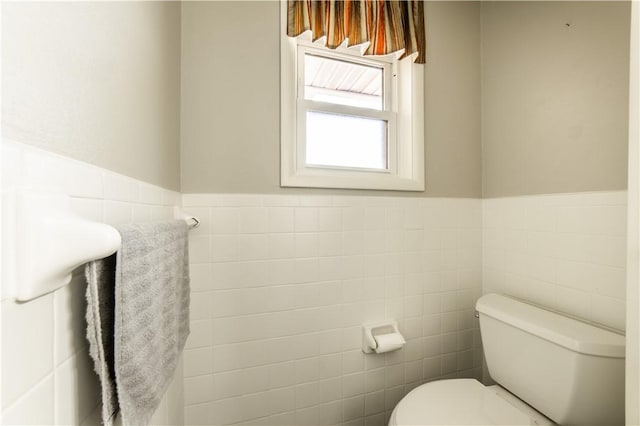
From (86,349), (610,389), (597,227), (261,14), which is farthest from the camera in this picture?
(261,14)

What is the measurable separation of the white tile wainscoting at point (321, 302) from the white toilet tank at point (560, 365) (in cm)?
34

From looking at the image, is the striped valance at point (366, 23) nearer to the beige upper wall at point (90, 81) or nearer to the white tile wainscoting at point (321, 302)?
the beige upper wall at point (90, 81)

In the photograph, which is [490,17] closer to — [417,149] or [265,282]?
[417,149]

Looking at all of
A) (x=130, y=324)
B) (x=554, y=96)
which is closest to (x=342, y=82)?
(x=554, y=96)

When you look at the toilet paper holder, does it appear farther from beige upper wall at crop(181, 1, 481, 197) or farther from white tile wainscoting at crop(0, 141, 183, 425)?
white tile wainscoting at crop(0, 141, 183, 425)

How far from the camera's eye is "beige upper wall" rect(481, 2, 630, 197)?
1.02 metres

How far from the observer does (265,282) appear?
117cm

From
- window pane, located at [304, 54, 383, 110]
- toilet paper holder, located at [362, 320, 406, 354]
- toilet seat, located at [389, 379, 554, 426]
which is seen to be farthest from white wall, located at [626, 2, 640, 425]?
window pane, located at [304, 54, 383, 110]

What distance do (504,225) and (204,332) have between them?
1531mm

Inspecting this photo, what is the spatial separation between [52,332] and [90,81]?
1.20ft

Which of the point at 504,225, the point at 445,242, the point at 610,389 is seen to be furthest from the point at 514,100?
the point at 610,389

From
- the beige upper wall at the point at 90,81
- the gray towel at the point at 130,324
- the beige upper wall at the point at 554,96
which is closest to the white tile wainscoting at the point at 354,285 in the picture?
the beige upper wall at the point at 554,96

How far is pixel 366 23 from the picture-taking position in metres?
1.25

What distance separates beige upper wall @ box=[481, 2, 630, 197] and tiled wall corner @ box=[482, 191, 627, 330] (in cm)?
8
